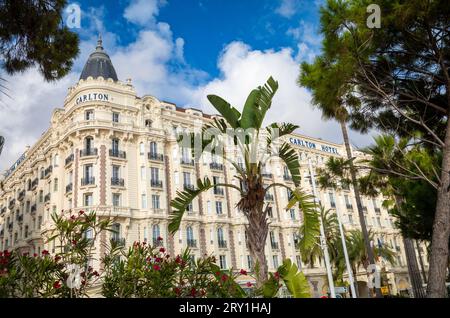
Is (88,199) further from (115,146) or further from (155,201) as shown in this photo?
(155,201)

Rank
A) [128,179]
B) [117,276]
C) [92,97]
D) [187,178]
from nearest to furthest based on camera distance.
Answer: [117,276] → [128,179] → [92,97] → [187,178]

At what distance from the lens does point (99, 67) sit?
37.2 metres

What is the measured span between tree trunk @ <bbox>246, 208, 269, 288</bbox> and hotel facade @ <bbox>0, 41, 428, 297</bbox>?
22.3 m

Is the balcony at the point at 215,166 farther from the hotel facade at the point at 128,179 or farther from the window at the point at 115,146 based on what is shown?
the window at the point at 115,146

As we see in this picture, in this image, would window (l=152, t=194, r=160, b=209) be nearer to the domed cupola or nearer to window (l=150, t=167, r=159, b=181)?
window (l=150, t=167, r=159, b=181)

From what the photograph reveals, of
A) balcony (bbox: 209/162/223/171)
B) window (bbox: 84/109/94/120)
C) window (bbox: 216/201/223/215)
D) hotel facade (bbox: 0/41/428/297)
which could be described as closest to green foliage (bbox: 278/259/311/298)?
hotel facade (bbox: 0/41/428/297)

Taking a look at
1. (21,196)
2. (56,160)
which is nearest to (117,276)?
(56,160)

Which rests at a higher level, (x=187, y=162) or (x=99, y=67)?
(x=99, y=67)

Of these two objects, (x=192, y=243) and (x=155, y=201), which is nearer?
(x=155, y=201)

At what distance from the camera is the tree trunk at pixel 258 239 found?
856 cm

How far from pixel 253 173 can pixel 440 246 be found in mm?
4663

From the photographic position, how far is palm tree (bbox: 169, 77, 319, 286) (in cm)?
873

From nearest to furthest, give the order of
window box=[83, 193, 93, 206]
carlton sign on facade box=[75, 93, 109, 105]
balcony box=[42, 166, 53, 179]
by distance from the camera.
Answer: window box=[83, 193, 93, 206], carlton sign on facade box=[75, 93, 109, 105], balcony box=[42, 166, 53, 179]
